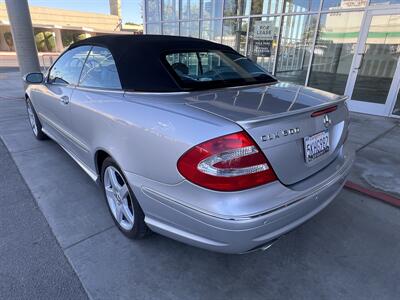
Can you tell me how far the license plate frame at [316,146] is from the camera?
1.83 metres

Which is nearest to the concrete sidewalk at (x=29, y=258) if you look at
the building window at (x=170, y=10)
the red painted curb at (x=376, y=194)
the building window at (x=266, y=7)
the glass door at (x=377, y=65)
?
the red painted curb at (x=376, y=194)

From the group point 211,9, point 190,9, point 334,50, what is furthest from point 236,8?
point 334,50

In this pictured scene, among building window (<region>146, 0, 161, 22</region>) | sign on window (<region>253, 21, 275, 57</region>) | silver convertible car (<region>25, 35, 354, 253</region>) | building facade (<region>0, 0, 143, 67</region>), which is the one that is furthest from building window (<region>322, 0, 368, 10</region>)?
building facade (<region>0, 0, 143, 67</region>)

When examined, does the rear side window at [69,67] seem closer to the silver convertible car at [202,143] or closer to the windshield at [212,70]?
the silver convertible car at [202,143]

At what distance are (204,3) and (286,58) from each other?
382 centimetres

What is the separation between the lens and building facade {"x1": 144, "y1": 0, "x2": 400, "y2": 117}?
6.34 meters

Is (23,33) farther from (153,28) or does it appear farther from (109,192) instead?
(153,28)

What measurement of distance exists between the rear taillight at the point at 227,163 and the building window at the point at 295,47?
23.3 ft

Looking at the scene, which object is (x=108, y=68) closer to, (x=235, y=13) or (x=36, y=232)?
(x=36, y=232)

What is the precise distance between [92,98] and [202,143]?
1.42 m

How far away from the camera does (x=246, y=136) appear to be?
1.55m

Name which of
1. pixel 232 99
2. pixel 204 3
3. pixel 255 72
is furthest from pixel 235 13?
pixel 232 99

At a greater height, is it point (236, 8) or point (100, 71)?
point (236, 8)

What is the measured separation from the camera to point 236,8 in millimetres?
9211
